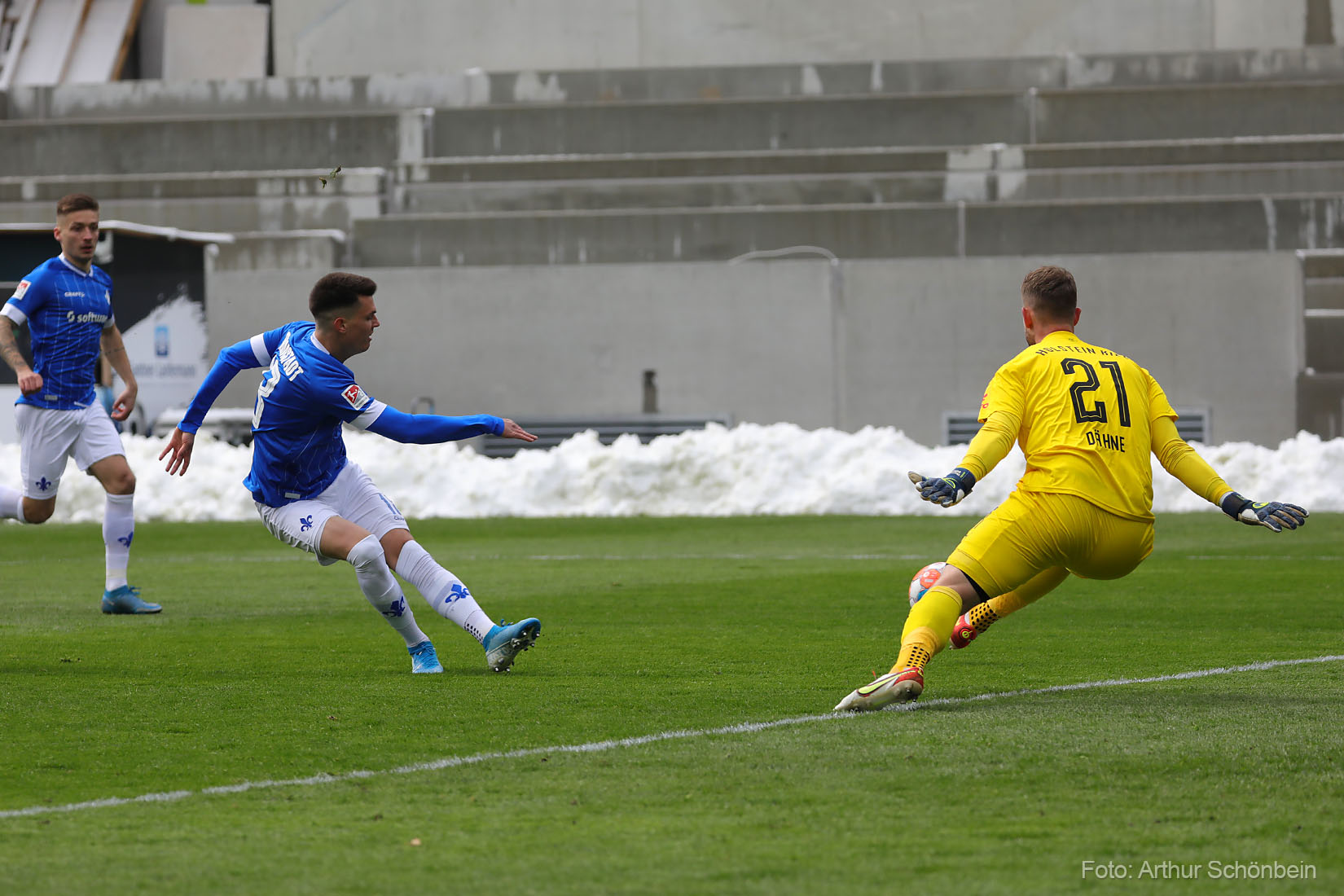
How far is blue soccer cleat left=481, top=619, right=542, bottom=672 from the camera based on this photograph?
24.3 ft

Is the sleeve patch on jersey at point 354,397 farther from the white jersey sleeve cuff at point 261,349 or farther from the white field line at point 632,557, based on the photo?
the white field line at point 632,557

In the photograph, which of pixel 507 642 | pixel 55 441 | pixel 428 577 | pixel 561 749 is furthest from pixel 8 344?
pixel 561 749

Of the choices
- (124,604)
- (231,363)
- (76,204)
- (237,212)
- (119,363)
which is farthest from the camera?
(237,212)

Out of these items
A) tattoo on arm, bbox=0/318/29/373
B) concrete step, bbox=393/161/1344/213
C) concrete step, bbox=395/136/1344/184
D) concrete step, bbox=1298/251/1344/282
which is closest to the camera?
tattoo on arm, bbox=0/318/29/373

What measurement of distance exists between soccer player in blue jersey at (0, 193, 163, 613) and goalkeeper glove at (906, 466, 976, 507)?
6.24 meters

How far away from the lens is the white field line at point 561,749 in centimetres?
499

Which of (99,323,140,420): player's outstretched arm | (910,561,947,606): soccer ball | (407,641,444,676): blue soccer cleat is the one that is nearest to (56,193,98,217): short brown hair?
(99,323,140,420): player's outstretched arm

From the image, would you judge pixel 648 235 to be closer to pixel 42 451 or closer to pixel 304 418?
pixel 42 451

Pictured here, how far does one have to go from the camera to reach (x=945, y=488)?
5.71 m

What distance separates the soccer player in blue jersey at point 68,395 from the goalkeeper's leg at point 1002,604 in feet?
18.1

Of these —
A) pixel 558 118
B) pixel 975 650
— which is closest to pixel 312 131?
pixel 558 118

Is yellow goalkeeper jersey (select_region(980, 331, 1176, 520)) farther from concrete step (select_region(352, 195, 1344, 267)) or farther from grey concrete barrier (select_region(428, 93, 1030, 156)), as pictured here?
grey concrete barrier (select_region(428, 93, 1030, 156))

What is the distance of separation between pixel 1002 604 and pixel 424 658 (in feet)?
8.43

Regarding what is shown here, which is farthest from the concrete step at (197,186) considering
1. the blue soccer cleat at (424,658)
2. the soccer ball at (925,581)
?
the soccer ball at (925,581)
